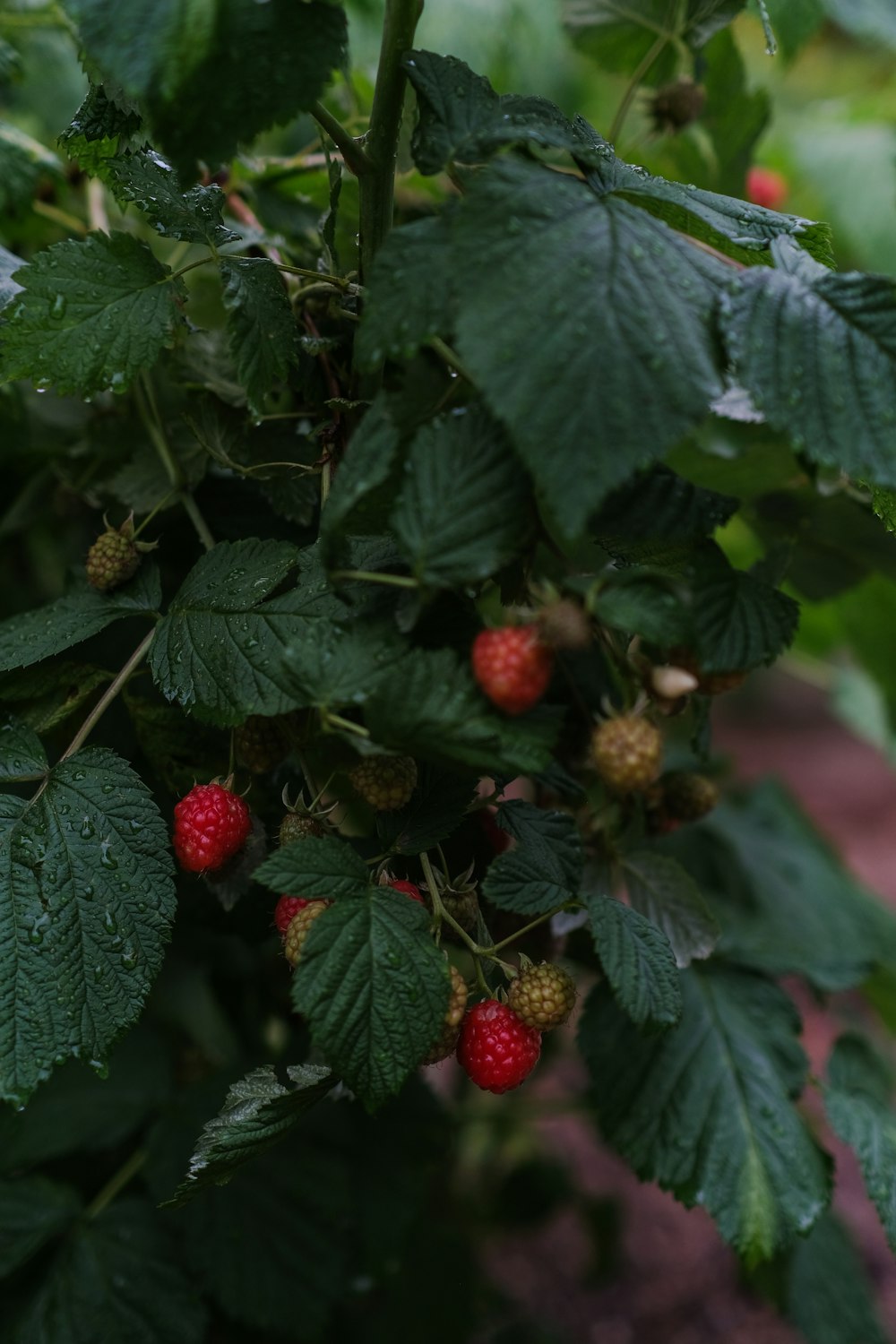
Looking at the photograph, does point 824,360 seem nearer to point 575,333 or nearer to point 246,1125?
point 575,333

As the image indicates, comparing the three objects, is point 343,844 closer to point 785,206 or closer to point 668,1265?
point 785,206

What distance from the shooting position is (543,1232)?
5.49 feet

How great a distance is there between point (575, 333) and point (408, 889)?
0.28 m

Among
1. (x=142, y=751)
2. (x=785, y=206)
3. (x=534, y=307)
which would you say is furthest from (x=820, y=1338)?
(x=785, y=206)

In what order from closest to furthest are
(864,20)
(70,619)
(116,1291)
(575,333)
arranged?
(575,333)
(70,619)
(116,1291)
(864,20)

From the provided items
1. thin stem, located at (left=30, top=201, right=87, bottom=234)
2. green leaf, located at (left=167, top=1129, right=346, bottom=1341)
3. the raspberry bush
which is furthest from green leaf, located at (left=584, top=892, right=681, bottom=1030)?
thin stem, located at (left=30, top=201, right=87, bottom=234)

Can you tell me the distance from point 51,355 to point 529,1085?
59.1 inches

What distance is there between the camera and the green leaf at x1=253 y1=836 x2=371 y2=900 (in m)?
0.47

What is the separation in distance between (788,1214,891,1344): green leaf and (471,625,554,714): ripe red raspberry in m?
0.79

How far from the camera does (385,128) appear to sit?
0.52m

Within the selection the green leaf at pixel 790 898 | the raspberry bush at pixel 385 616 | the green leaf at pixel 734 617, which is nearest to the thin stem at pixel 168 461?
the raspberry bush at pixel 385 616

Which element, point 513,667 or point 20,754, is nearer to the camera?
point 513,667

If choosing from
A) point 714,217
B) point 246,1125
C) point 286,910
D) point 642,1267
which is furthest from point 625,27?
point 642,1267

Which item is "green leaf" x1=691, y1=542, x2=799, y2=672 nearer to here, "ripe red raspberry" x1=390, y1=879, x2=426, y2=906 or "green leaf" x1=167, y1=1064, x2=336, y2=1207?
"ripe red raspberry" x1=390, y1=879, x2=426, y2=906
